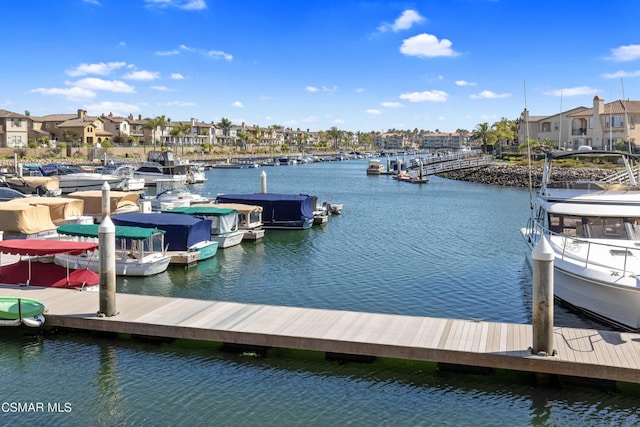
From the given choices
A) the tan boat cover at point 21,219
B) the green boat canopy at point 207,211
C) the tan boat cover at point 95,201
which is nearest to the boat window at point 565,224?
the green boat canopy at point 207,211

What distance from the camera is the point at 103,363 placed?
57.3ft

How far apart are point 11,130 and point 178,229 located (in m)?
103

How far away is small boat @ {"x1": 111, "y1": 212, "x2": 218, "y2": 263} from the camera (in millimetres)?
29922

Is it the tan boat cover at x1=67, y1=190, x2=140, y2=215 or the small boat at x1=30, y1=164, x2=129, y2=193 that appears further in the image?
the small boat at x1=30, y1=164, x2=129, y2=193

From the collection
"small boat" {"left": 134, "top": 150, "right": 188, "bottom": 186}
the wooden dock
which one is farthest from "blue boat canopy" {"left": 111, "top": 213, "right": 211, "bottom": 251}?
"small boat" {"left": 134, "top": 150, "right": 188, "bottom": 186}

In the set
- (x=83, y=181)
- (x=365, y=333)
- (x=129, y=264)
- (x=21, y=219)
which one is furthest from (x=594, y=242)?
(x=83, y=181)

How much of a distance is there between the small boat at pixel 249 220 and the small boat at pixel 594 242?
51.6 ft

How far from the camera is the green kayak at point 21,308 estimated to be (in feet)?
61.2

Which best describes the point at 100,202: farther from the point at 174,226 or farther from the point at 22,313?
the point at 22,313

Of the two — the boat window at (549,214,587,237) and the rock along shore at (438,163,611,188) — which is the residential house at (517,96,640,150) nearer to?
the rock along shore at (438,163,611,188)

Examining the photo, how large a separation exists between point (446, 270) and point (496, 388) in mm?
14323

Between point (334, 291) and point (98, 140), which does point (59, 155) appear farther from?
point (334, 291)

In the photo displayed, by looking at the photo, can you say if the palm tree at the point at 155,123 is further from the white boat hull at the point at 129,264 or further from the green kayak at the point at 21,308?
the green kayak at the point at 21,308

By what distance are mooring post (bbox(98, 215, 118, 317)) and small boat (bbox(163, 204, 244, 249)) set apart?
15.5 metres
